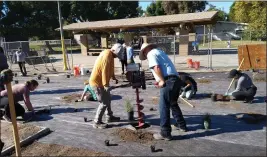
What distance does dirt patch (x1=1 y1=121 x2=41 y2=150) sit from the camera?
20.6 feet

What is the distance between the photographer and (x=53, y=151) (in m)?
5.68

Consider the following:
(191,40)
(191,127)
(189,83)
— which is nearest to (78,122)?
(191,127)

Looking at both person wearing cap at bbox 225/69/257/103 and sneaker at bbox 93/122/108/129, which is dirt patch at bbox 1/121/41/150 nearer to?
sneaker at bbox 93/122/108/129

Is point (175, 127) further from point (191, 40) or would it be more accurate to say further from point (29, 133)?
point (191, 40)

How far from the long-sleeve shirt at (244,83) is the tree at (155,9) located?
138 ft

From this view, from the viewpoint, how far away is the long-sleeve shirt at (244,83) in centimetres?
789

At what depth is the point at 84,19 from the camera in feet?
161

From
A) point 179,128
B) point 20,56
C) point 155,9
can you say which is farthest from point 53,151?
point 155,9

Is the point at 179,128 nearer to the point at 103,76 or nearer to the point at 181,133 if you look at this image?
the point at 181,133

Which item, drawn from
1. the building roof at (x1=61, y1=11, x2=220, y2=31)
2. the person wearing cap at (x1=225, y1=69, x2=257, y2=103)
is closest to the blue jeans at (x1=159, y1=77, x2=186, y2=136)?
the person wearing cap at (x1=225, y1=69, x2=257, y2=103)

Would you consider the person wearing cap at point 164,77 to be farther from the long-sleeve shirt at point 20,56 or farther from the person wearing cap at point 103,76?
the long-sleeve shirt at point 20,56

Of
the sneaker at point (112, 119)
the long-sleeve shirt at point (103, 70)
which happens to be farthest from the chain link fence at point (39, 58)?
the long-sleeve shirt at point (103, 70)

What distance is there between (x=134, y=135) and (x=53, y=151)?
1736mm

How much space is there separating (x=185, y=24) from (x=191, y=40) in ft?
6.15
